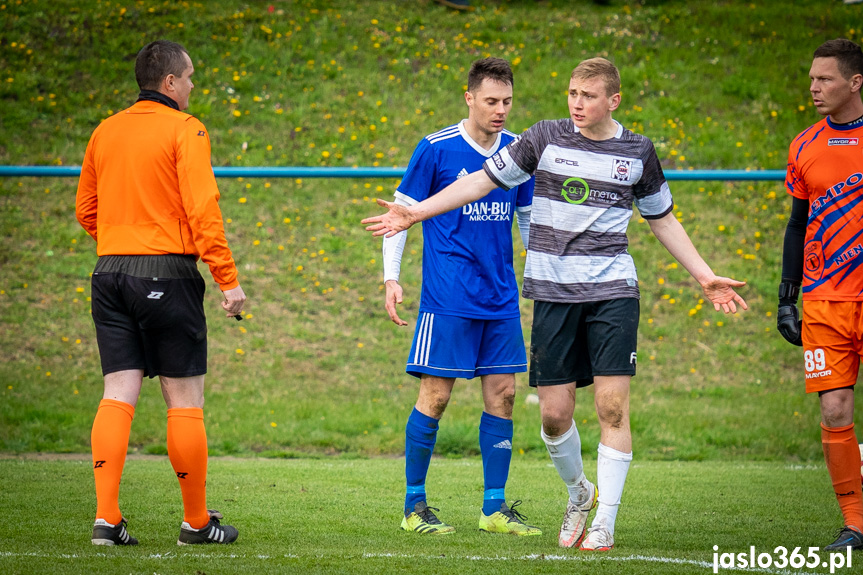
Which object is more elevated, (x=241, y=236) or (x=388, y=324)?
(x=241, y=236)

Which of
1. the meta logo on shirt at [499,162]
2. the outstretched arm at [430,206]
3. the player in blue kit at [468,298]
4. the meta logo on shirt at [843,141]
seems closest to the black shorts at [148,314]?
the outstretched arm at [430,206]

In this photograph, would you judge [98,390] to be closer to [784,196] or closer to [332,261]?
[332,261]

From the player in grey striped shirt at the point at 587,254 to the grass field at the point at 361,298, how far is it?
70 centimetres

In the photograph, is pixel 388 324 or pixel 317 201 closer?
pixel 388 324

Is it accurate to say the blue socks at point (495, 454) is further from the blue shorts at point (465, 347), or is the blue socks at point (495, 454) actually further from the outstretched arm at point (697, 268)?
the outstretched arm at point (697, 268)

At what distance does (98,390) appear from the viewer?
8.95 meters

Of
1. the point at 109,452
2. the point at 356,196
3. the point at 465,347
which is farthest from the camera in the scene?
the point at 356,196

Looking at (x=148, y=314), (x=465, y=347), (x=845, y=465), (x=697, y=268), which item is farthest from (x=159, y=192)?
(x=845, y=465)

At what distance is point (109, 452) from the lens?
13.1 ft

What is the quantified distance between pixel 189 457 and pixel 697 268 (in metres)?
2.63

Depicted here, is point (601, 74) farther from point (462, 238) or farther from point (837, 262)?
point (837, 262)

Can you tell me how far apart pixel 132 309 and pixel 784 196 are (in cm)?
→ 1058

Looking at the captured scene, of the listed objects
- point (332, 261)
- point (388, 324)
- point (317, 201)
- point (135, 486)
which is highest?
point (317, 201)

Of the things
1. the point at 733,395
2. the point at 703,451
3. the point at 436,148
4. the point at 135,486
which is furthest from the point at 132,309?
the point at 733,395
